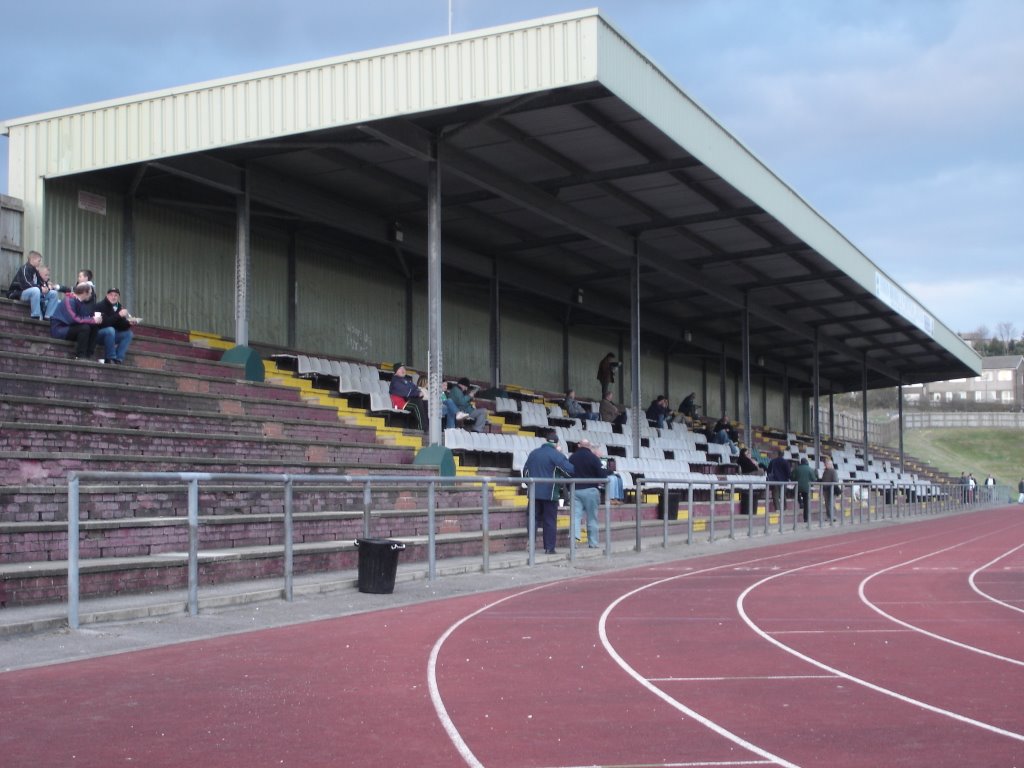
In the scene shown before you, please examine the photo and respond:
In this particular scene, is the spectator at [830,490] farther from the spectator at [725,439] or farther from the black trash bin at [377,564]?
the black trash bin at [377,564]

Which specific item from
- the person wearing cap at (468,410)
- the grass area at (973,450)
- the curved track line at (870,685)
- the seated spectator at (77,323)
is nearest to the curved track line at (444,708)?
the curved track line at (870,685)

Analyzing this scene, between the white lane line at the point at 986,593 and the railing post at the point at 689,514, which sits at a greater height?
the railing post at the point at 689,514

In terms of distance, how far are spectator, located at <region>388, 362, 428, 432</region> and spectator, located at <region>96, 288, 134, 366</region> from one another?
577 cm

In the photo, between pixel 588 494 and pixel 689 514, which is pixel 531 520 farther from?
pixel 689 514

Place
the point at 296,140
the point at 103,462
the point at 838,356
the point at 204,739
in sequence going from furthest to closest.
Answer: the point at 838,356
the point at 296,140
the point at 103,462
the point at 204,739

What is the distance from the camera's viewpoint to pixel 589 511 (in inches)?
721

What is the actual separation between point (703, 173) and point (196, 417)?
36.6 ft

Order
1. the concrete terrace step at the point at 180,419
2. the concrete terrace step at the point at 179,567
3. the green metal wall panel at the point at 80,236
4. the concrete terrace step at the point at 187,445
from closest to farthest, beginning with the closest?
the concrete terrace step at the point at 179,567 → the concrete terrace step at the point at 187,445 → the concrete terrace step at the point at 180,419 → the green metal wall panel at the point at 80,236

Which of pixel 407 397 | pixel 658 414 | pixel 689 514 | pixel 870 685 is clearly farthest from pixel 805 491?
pixel 870 685

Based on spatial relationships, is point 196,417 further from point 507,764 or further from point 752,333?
point 752,333

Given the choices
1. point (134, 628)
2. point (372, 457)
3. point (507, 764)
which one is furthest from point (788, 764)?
point (372, 457)

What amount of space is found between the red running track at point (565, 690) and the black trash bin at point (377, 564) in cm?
93

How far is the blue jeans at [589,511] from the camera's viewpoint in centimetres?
1783

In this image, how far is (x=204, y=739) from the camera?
6035 millimetres
